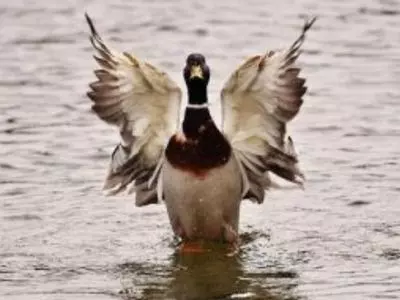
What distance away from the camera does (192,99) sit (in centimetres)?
1044

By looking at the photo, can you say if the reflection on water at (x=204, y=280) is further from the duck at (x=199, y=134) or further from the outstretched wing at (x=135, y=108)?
the outstretched wing at (x=135, y=108)

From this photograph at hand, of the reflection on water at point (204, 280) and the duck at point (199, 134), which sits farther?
the duck at point (199, 134)

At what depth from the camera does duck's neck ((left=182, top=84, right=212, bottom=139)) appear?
33.9 feet

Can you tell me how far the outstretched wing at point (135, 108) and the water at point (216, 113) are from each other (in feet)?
1.55

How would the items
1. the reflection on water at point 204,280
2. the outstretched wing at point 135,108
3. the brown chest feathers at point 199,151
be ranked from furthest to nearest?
the outstretched wing at point 135,108 < the brown chest feathers at point 199,151 < the reflection on water at point 204,280

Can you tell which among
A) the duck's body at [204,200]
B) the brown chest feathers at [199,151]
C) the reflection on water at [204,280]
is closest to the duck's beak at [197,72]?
the brown chest feathers at [199,151]

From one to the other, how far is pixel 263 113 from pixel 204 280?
1252 mm

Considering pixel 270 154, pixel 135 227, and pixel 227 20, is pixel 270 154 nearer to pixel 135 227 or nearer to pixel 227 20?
pixel 135 227

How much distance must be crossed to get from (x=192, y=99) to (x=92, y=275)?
1.30 m

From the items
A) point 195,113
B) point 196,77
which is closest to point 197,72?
point 196,77

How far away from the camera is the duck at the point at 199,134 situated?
1035 centimetres

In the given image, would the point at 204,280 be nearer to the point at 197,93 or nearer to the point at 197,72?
the point at 197,93

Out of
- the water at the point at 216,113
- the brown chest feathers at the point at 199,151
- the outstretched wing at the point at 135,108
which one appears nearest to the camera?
the water at the point at 216,113

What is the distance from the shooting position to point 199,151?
10.3 meters
